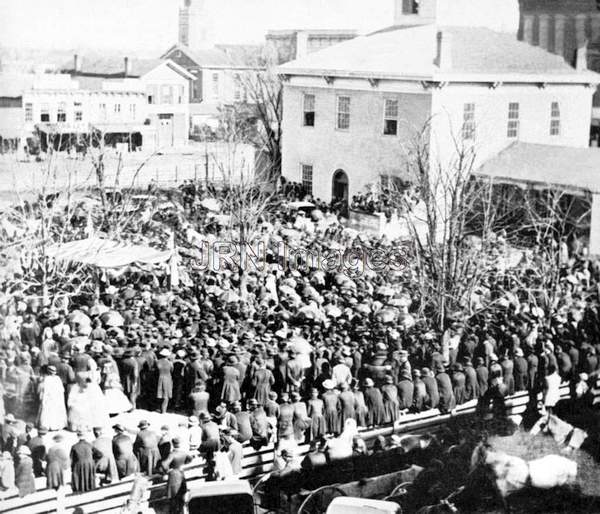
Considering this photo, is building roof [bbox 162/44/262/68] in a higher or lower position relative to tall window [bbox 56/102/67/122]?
higher

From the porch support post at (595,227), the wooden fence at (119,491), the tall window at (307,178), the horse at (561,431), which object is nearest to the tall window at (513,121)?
the porch support post at (595,227)

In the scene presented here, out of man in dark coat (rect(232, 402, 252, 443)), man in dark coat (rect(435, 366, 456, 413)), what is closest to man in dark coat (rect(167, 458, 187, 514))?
man in dark coat (rect(232, 402, 252, 443))

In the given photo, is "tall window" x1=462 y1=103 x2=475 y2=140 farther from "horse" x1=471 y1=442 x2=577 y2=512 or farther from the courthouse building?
"horse" x1=471 y1=442 x2=577 y2=512

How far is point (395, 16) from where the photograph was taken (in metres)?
12.6

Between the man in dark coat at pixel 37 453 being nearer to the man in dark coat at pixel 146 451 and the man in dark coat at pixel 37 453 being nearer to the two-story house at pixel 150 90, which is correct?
the man in dark coat at pixel 146 451

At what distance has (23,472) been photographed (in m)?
8.40

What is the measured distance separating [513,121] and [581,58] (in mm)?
2103

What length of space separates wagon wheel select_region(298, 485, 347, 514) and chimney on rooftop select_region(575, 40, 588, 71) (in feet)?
26.2

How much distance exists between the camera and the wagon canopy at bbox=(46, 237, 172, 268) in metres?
11.7

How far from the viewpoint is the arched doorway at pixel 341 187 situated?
55.9 ft

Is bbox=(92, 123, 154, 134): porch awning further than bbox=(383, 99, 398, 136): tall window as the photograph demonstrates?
No

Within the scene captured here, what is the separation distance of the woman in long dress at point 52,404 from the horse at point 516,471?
15.9 ft

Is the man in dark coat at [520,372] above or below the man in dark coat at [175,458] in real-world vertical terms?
above

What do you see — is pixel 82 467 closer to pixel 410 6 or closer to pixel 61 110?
pixel 61 110
